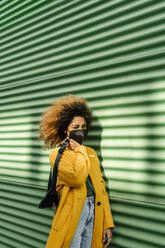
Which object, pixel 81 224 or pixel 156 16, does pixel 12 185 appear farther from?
pixel 156 16

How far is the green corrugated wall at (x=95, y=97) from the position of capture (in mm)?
2570

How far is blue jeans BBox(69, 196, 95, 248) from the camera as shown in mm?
2230

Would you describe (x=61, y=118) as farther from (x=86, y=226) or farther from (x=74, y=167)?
(x=86, y=226)

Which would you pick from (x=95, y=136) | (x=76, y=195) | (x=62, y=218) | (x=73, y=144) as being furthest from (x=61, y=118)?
(x=62, y=218)

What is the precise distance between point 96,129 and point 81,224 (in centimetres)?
121

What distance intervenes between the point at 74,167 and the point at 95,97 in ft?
3.90

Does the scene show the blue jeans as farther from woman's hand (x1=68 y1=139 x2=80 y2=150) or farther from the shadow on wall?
the shadow on wall

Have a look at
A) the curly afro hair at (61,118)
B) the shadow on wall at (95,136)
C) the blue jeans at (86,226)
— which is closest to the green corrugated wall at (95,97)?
the shadow on wall at (95,136)

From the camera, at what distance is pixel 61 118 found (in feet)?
8.68

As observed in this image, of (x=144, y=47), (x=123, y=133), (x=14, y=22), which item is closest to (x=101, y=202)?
(x=123, y=133)

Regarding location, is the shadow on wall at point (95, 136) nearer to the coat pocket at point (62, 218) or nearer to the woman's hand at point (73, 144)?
the woman's hand at point (73, 144)

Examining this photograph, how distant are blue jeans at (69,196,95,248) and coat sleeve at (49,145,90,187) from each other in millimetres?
271

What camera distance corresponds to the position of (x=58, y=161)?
2.29m

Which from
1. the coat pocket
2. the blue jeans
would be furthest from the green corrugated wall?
the coat pocket
